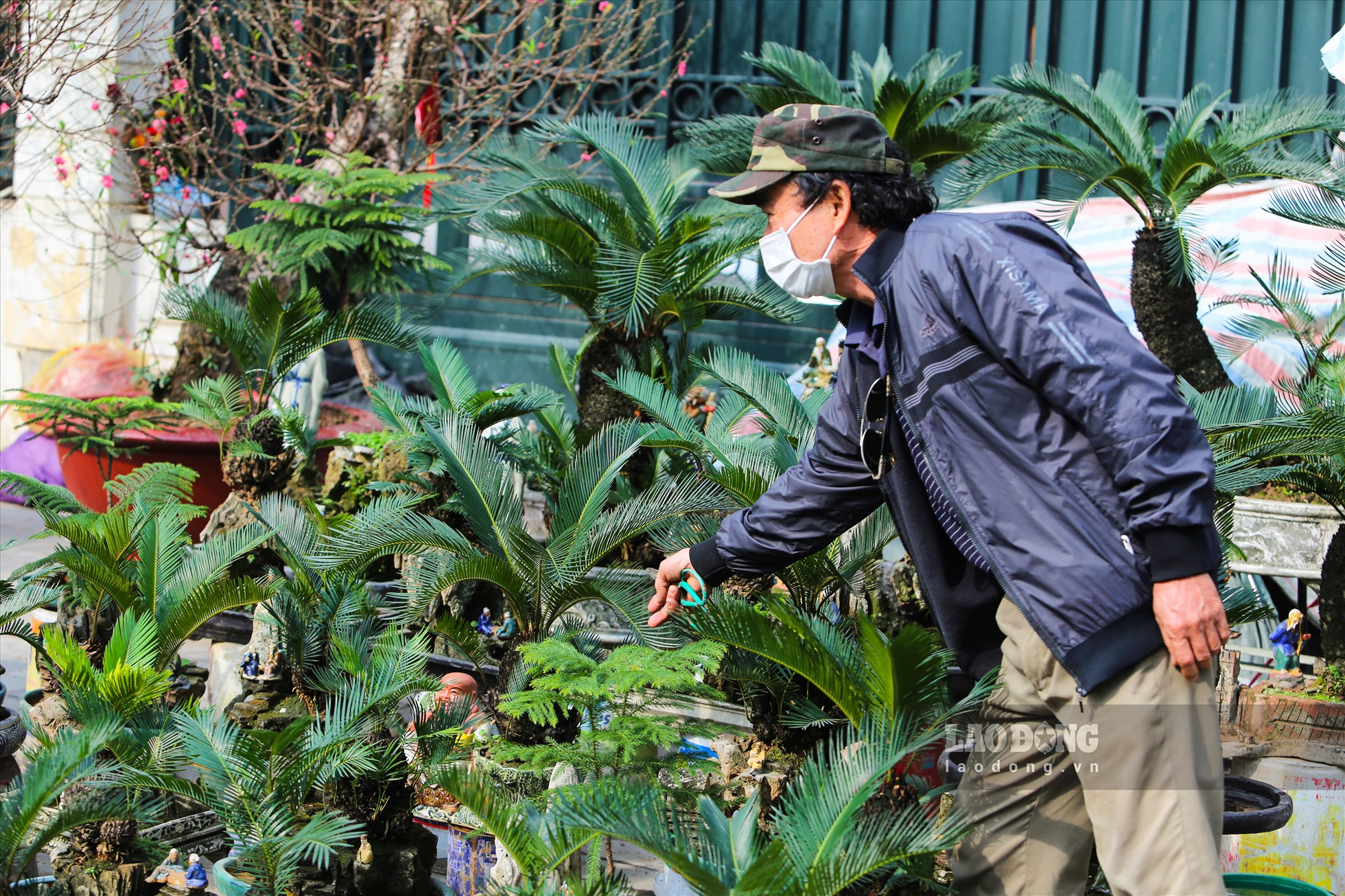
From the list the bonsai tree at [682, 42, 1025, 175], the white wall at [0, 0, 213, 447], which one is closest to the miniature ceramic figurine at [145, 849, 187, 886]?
the bonsai tree at [682, 42, 1025, 175]

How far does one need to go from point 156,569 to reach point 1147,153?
5.08m

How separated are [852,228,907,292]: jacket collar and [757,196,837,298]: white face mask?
0.28 feet

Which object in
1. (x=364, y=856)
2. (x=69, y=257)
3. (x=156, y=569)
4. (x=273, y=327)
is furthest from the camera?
(x=69, y=257)

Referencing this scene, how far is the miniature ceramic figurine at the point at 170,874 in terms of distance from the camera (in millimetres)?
3406

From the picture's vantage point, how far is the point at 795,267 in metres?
2.84

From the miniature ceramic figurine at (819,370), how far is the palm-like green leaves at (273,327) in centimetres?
217

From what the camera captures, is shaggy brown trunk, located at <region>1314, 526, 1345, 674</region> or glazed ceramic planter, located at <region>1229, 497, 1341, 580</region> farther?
glazed ceramic planter, located at <region>1229, 497, 1341, 580</region>

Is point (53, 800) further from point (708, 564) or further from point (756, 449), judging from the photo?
point (756, 449)

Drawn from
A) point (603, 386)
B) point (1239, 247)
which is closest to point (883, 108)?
point (603, 386)

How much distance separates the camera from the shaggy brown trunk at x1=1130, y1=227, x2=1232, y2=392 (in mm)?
6461

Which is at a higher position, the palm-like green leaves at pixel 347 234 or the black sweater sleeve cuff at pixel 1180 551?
the palm-like green leaves at pixel 347 234

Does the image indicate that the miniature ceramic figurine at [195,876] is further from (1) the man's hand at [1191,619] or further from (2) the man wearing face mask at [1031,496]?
(1) the man's hand at [1191,619]

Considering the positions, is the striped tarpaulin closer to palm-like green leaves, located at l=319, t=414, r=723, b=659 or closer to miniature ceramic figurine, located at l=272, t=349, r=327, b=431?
palm-like green leaves, located at l=319, t=414, r=723, b=659

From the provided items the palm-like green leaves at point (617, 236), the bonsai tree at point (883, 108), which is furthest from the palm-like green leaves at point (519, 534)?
the bonsai tree at point (883, 108)
